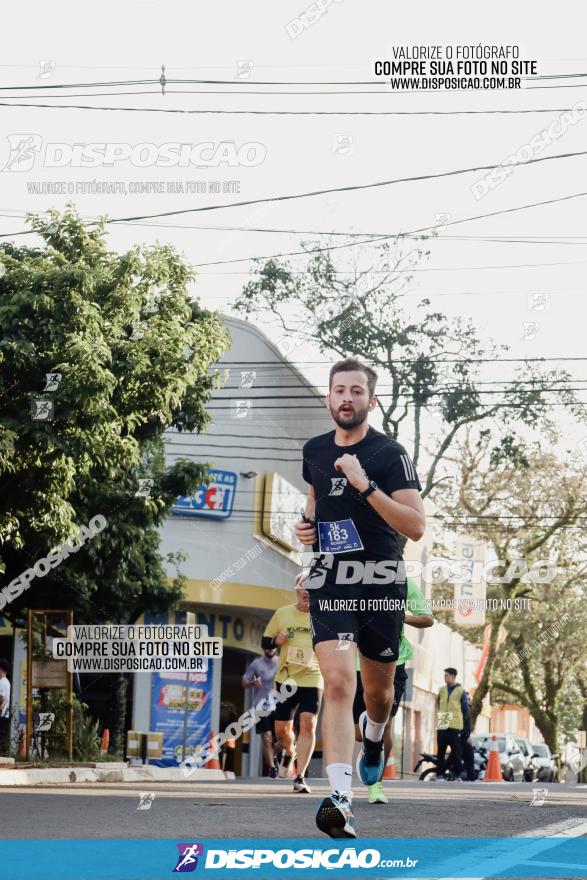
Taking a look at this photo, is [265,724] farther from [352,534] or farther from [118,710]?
[352,534]

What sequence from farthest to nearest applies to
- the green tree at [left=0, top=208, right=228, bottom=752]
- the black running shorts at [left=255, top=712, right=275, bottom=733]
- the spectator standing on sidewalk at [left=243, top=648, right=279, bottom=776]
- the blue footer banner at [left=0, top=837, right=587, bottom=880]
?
1. the black running shorts at [left=255, top=712, right=275, bottom=733]
2. the spectator standing on sidewalk at [left=243, top=648, right=279, bottom=776]
3. the green tree at [left=0, top=208, right=228, bottom=752]
4. the blue footer banner at [left=0, top=837, right=587, bottom=880]

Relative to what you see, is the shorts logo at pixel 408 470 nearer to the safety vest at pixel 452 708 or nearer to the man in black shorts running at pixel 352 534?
the man in black shorts running at pixel 352 534

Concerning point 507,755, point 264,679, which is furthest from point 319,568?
point 507,755

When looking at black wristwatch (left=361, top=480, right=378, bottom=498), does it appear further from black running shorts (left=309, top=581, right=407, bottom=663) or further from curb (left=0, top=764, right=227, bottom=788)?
curb (left=0, top=764, right=227, bottom=788)

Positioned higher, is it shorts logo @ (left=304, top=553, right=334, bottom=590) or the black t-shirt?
the black t-shirt

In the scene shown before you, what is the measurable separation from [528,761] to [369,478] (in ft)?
114

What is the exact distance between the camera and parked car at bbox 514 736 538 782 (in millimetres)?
39406

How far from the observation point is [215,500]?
33.3 m

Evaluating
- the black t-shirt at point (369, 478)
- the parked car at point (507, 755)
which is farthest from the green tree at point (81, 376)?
the parked car at point (507, 755)

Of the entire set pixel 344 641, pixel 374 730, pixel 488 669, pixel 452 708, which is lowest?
pixel 374 730

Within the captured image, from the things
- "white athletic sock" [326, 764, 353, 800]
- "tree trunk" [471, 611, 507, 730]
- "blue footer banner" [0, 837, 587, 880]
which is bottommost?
"blue footer banner" [0, 837, 587, 880]

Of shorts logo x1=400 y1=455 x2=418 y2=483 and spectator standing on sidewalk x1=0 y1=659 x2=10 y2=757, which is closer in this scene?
shorts logo x1=400 y1=455 x2=418 y2=483

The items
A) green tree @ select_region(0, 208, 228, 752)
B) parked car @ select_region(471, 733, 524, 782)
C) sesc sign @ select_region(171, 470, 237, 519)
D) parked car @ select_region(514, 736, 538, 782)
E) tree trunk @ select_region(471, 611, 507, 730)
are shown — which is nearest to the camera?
green tree @ select_region(0, 208, 228, 752)

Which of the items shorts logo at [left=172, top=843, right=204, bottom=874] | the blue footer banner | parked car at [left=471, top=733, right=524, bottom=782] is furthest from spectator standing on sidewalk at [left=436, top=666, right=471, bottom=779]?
shorts logo at [left=172, top=843, right=204, bottom=874]
